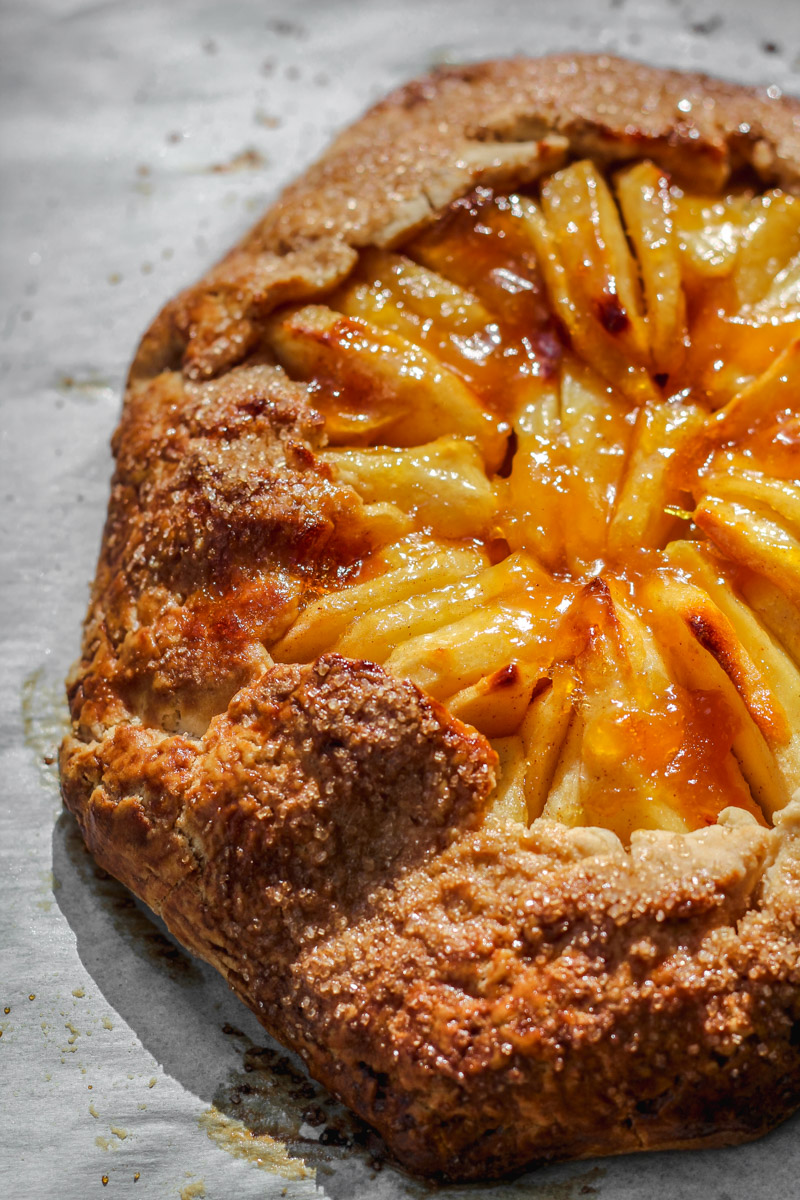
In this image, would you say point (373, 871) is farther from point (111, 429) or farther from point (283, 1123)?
point (111, 429)

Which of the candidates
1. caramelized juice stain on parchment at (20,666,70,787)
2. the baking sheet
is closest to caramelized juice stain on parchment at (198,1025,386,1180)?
the baking sheet

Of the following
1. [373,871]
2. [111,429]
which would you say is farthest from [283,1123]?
[111,429]

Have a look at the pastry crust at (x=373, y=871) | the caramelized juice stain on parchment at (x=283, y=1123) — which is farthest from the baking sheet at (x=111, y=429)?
the pastry crust at (x=373, y=871)

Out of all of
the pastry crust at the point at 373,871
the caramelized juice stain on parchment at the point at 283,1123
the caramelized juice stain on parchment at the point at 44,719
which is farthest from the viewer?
the caramelized juice stain on parchment at the point at 44,719

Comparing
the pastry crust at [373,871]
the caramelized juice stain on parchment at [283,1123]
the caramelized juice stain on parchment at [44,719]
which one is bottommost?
the caramelized juice stain on parchment at [283,1123]

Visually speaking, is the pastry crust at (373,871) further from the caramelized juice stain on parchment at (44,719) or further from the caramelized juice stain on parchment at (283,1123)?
the caramelized juice stain on parchment at (44,719)

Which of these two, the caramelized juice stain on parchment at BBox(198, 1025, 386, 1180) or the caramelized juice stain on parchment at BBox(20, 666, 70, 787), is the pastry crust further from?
the caramelized juice stain on parchment at BBox(20, 666, 70, 787)
